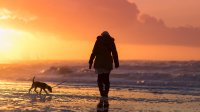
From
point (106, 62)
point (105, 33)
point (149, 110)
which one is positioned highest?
point (105, 33)

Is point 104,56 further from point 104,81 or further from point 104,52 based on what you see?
point 104,81

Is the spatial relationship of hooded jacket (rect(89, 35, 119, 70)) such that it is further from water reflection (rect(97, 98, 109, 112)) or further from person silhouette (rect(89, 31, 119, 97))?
water reflection (rect(97, 98, 109, 112))

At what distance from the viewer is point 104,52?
1305 cm

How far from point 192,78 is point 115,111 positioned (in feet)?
75.5

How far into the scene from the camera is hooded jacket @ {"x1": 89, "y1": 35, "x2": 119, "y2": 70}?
1290cm

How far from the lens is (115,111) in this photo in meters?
10.6

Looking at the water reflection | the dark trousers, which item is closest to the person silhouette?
the dark trousers

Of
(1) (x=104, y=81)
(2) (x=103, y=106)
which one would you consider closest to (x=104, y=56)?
(1) (x=104, y=81)

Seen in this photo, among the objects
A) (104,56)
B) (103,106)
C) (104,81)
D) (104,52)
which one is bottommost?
(103,106)

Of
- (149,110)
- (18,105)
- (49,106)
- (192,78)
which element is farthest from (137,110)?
(192,78)

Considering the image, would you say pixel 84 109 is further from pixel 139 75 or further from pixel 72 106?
pixel 139 75

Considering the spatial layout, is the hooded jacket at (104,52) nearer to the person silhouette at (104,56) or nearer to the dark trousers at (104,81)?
the person silhouette at (104,56)

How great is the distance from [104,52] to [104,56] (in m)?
0.13

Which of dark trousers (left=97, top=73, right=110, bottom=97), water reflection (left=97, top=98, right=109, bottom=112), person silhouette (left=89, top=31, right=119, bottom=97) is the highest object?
person silhouette (left=89, top=31, right=119, bottom=97)
